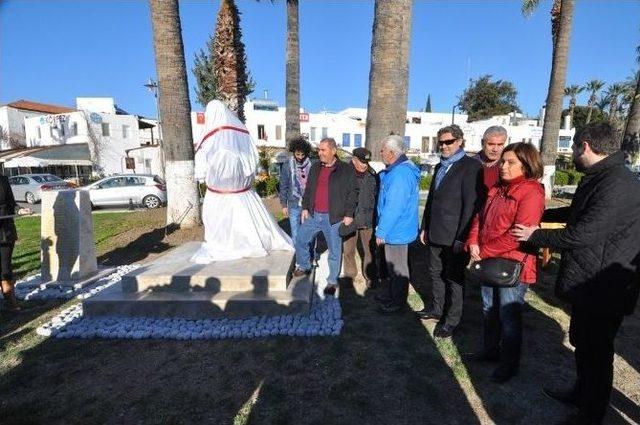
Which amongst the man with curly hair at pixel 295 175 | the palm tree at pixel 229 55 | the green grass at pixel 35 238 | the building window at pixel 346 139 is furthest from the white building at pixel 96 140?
the man with curly hair at pixel 295 175

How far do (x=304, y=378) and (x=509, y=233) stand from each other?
194 centimetres

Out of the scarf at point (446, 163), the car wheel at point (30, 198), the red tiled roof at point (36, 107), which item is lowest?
the car wheel at point (30, 198)

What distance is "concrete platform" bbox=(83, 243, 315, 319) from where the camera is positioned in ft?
13.1

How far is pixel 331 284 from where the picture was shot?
15.3ft

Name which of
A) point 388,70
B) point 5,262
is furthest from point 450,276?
point 5,262

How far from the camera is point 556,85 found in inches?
450

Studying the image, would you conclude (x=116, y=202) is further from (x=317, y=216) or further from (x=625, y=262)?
(x=625, y=262)

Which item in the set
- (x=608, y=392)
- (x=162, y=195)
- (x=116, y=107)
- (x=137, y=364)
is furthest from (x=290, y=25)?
(x=116, y=107)

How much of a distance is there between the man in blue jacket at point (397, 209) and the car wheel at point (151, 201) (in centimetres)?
1341

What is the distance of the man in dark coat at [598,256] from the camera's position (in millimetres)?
2084

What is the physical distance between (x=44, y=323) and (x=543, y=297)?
5.95m

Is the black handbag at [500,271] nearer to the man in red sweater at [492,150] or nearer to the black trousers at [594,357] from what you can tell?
the black trousers at [594,357]

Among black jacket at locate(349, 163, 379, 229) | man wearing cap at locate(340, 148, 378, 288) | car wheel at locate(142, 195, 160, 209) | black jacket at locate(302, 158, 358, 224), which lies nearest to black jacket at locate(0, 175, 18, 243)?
black jacket at locate(302, 158, 358, 224)

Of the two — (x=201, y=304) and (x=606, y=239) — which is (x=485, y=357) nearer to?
(x=606, y=239)
